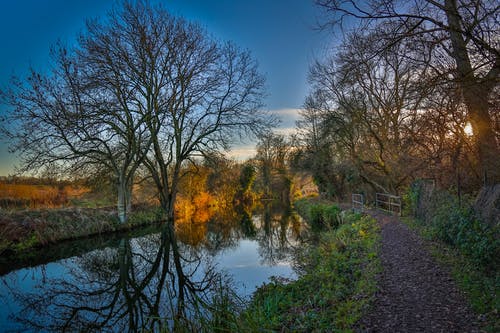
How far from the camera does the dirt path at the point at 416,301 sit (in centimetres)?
429

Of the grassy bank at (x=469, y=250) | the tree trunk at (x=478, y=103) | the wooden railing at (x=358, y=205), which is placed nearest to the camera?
the grassy bank at (x=469, y=250)

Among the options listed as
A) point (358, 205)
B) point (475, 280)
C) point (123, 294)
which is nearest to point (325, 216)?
point (358, 205)

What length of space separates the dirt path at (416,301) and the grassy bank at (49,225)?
12.4 m

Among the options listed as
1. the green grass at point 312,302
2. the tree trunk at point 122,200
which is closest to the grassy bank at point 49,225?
the tree trunk at point 122,200

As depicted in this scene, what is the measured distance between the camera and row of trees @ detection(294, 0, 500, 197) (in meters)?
5.20

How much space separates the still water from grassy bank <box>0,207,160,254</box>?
2.26 feet

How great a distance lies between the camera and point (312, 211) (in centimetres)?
2083

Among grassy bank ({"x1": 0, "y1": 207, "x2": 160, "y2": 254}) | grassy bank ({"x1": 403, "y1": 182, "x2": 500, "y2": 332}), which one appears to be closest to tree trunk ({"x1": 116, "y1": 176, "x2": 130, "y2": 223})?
grassy bank ({"x1": 0, "y1": 207, "x2": 160, "y2": 254})

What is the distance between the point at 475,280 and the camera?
18.1 feet

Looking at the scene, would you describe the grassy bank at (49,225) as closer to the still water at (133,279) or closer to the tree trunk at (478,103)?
the still water at (133,279)

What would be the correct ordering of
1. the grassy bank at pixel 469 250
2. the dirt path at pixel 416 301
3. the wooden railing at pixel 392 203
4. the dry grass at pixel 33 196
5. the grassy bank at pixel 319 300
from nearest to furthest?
the dirt path at pixel 416 301 → the grassy bank at pixel 469 250 → the grassy bank at pixel 319 300 → the wooden railing at pixel 392 203 → the dry grass at pixel 33 196

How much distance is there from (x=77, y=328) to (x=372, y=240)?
27.5 ft

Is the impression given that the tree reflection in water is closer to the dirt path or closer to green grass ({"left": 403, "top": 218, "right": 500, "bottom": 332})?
the dirt path

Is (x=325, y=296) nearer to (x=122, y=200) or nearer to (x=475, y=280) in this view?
(x=475, y=280)
